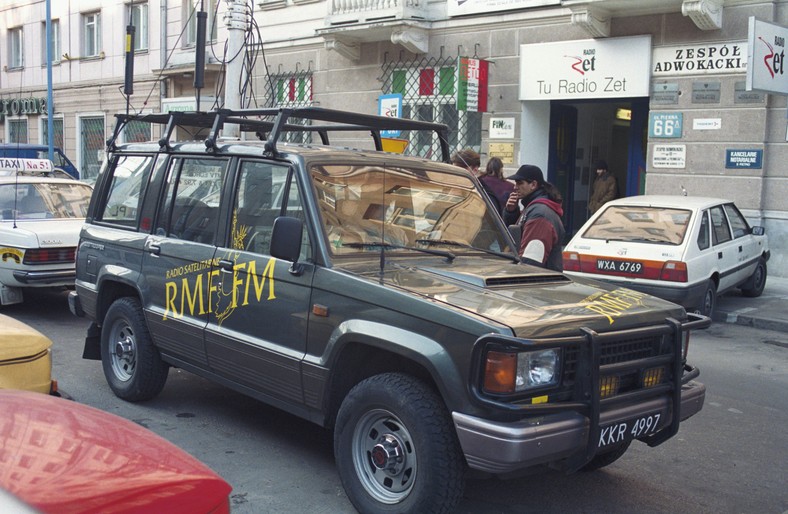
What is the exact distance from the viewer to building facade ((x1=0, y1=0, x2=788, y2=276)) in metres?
13.8

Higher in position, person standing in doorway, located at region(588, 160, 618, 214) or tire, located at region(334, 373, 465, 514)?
person standing in doorway, located at region(588, 160, 618, 214)

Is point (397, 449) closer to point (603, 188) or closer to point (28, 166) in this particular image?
point (28, 166)

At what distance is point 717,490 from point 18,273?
7.42m

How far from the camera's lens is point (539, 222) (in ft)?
21.8

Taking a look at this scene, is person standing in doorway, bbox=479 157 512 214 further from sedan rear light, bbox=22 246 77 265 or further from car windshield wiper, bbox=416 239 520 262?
sedan rear light, bbox=22 246 77 265

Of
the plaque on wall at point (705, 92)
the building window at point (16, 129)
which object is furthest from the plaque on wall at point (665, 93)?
the building window at point (16, 129)

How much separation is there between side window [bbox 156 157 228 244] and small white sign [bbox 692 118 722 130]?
10.6m

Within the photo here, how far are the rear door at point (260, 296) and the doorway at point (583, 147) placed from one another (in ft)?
40.4

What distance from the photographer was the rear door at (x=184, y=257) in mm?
5504

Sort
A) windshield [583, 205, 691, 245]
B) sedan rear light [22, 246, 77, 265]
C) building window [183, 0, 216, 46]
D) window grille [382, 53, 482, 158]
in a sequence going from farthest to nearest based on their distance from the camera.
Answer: building window [183, 0, 216, 46], window grille [382, 53, 482, 158], windshield [583, 205, 691, 245], sedan rear light [22, 246, 77, 265]

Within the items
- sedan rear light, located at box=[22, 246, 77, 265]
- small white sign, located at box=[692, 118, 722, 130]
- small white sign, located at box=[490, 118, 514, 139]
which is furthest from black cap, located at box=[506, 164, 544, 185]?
small white sign, located at box=[490, 118, 514, 139]

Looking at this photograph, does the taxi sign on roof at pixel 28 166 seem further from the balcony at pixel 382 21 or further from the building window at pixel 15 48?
the building window at pixel 15 48

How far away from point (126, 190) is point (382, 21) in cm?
1210

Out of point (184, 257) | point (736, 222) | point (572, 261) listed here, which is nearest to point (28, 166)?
point (572, 261)
